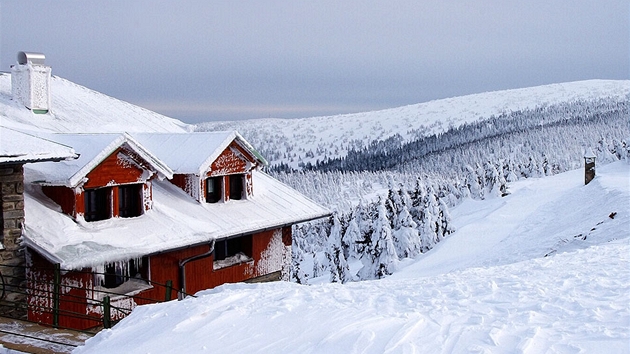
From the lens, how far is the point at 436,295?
9.16m

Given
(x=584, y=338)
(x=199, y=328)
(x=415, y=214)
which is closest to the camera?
(x=584, y=338)

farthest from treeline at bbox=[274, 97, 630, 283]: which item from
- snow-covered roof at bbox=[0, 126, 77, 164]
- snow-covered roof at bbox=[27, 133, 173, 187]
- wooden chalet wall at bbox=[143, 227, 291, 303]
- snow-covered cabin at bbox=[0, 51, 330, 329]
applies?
snow-covered roof at bbox=[0, 126, 77, 164]

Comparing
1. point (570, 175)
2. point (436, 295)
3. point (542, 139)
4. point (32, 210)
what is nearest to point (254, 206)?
point (32, 210)

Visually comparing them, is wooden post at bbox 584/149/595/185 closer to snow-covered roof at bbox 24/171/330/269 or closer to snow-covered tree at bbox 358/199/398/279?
snow-covered tree at bbox 358/199/398/279

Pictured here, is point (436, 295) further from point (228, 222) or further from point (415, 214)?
point (415, 214)

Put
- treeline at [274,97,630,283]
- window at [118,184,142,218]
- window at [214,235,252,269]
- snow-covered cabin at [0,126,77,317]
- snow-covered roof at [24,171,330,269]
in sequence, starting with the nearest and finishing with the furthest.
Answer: snow-covered cabin at [0,126,77,317] → snow-covered roof at [24,171,330,269] → window at [118,184,142,218] → window at [214,235,252,269] → treeline at [274,97,630,283]

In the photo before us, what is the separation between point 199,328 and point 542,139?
167 metres

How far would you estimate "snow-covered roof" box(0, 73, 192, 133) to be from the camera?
597 inches

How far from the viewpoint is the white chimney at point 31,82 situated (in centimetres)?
1577

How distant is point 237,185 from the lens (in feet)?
55.7

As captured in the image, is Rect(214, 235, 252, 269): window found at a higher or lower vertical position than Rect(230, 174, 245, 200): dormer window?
lower

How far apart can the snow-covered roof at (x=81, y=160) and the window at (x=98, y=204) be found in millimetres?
955

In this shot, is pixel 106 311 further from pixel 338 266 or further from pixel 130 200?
pixel 338 266

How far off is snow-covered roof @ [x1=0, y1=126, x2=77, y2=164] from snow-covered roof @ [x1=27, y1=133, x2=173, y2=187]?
92 centimetres
